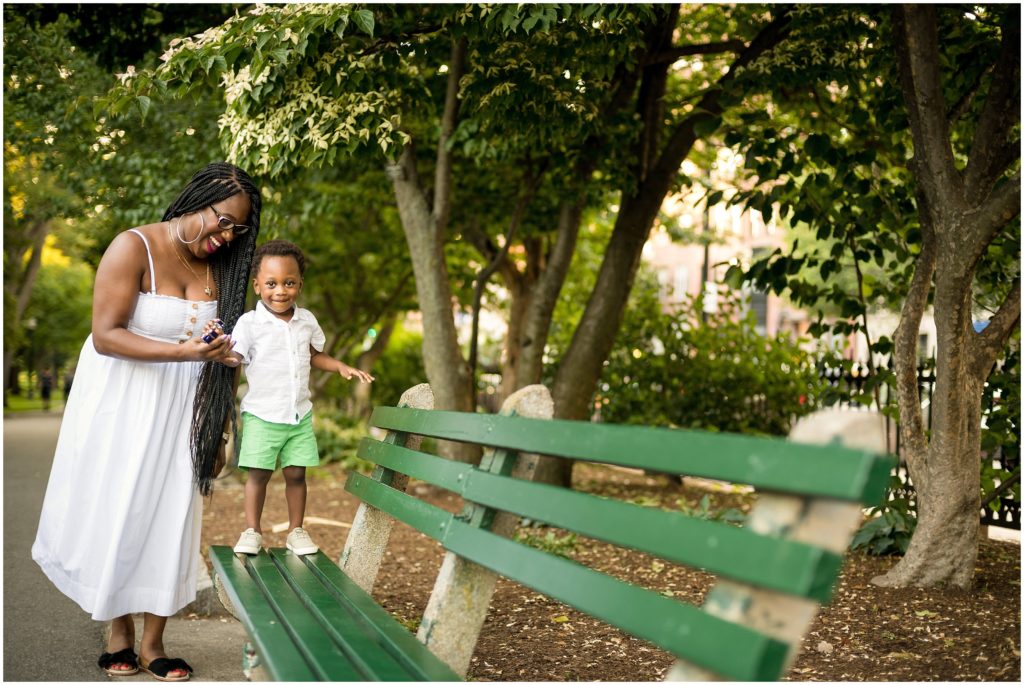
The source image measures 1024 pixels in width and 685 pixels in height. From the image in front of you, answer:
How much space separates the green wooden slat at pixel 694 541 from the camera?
1675mm

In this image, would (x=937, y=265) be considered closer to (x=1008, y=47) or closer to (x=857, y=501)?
(x=1008, y=47)

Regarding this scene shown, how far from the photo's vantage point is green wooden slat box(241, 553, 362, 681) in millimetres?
2408

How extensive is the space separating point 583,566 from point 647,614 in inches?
20.8

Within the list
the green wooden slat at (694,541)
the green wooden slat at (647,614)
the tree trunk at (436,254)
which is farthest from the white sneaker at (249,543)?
the tree trunk at (436,254)

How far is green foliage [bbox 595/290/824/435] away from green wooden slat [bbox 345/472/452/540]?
8.12 meters

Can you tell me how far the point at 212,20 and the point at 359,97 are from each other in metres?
3.75

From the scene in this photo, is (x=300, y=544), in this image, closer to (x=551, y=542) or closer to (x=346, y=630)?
(x=346, y=630)

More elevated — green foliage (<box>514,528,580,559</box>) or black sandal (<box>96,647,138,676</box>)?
green foliage (<box>514,528,580,559</box>)

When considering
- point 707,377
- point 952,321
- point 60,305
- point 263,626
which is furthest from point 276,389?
point 60,305

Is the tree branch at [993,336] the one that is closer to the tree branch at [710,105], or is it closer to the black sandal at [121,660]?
the tree branch at [710,105]

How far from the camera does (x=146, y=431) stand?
3.73 metres

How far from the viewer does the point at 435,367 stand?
9.03 m

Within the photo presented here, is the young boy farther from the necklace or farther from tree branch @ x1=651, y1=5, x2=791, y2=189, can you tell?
tree branch @ x1=651, y1=5, x2=791, y2=189

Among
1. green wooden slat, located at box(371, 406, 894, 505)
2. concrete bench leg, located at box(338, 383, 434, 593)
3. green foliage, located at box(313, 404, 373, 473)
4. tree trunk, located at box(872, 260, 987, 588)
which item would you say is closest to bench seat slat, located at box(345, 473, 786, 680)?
green wooden slat, located at box(371, 406, 894, 505)
